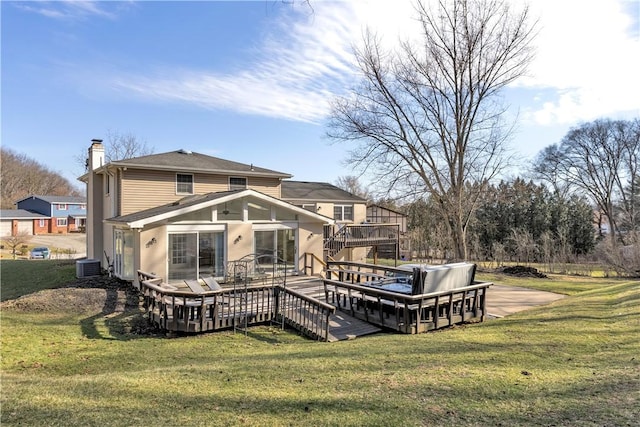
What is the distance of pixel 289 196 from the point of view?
1019 inches

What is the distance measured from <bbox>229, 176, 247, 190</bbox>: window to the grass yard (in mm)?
8922

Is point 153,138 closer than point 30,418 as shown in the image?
No

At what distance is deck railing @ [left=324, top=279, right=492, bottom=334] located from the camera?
8.70 metres

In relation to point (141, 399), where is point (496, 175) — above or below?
above

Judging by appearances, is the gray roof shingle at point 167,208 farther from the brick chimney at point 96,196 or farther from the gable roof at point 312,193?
the gable roof at point 312,193

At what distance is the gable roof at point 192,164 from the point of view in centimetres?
1483

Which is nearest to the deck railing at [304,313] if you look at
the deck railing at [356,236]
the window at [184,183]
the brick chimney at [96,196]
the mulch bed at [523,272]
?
the window at [184,183]

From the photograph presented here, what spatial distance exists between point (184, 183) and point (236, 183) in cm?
241

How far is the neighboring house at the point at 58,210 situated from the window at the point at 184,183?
147 feet

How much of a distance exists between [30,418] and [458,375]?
16.5 feet

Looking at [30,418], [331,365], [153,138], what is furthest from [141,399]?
[153,138]

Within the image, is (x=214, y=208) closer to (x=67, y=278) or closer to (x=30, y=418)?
(x=67, y=278)

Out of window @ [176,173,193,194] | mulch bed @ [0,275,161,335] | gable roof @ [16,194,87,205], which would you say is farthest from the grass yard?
gable roof @ [16,194,87,205]

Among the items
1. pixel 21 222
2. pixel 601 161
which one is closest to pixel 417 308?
pixel 601 161
